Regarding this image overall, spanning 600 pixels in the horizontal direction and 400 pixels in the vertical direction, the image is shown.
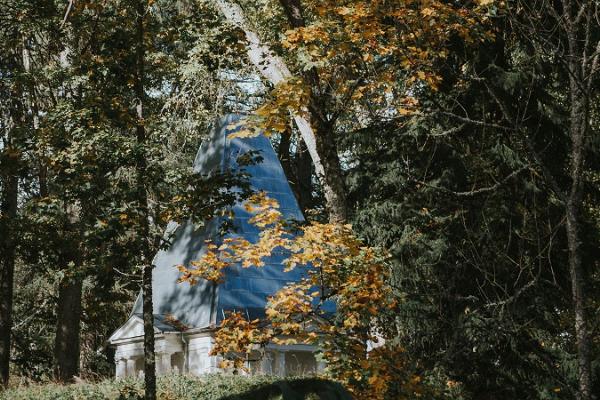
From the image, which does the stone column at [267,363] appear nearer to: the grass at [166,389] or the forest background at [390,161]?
the grass at [166,389]

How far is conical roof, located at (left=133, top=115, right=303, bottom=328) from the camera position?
16.8m

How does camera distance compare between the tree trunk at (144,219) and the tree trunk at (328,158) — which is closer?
the tree trunk at (144,219)

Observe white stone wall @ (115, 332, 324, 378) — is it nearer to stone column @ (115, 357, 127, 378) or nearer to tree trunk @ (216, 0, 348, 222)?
stone column @ (115, 357, 127, 378)

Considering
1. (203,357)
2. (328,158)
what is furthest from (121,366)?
(328,158)

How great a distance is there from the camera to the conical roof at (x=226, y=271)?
1678 centimetres

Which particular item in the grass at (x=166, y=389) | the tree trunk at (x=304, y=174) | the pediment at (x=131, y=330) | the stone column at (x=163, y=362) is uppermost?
the tree trunk at (x=304, y=174)

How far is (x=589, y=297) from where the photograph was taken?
43.9 ft

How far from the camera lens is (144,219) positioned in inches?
427

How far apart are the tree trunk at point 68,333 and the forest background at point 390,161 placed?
139 inches

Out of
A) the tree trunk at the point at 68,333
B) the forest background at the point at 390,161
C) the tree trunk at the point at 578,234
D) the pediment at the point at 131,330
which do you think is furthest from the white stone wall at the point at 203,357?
the tree trunk at the point at 578,234

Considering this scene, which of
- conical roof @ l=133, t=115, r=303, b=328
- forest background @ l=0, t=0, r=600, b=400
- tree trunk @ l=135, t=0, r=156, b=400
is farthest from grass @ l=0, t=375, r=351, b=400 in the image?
conical roof @ l=133, t=115, r=303, b=328

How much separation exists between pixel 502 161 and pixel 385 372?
A: 5.75 meters

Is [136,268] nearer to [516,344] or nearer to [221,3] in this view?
[221,3]

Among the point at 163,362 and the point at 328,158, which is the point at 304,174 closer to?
the point at 163,362
